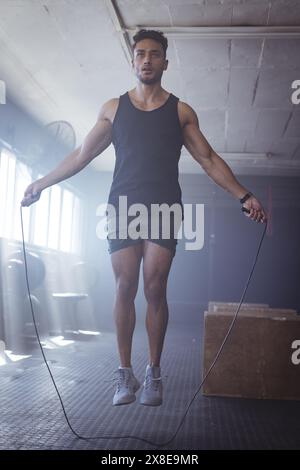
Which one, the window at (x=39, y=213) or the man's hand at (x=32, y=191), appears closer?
the man's hand at (x=32, y=191)

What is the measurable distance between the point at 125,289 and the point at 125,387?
13.3 inches

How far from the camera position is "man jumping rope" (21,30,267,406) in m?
1.72

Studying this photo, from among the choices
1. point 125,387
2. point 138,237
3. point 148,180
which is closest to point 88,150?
point 148,180

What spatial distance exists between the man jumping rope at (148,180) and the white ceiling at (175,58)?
1.71 metres

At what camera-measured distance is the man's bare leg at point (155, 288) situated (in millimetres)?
1725

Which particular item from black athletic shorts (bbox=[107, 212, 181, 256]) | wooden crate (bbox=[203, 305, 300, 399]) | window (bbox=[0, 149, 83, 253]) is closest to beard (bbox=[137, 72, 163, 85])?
black athletic shorts (bbox=[107, 212, 181, 256])

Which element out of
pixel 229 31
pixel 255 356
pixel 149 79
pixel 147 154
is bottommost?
pixel 255 356

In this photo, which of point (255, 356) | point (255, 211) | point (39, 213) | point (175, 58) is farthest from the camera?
point (39, 213)

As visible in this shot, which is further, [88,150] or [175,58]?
[175,58]

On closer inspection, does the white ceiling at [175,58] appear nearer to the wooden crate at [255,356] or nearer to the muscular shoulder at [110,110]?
the muscular shoulder at [110,110]

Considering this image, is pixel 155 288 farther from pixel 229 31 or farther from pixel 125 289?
pixel 229 31

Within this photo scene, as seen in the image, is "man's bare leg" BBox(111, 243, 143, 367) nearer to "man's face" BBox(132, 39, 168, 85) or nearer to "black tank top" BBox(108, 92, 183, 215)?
"black tank top" BBox(108, 92, 183, 215)

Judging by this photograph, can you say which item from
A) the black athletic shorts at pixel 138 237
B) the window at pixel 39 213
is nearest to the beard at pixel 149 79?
the black athletic shorts at pixel 138 237

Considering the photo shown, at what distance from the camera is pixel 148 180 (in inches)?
67.6
